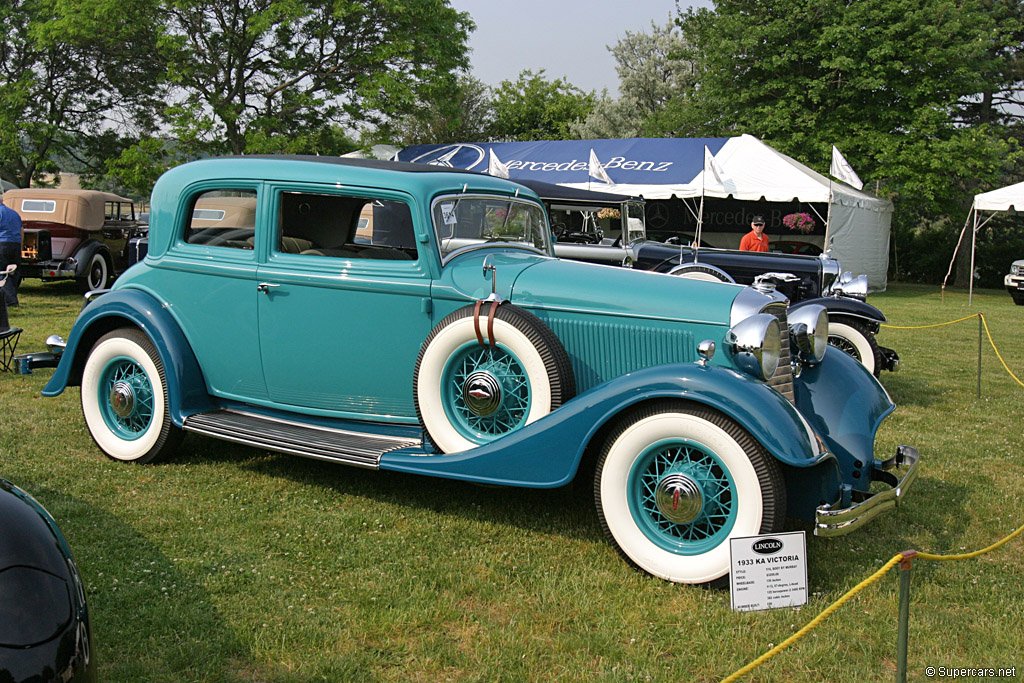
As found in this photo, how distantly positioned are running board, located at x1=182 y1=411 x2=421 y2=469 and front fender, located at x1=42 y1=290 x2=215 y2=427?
0.13 metres

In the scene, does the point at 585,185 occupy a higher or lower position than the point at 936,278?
higher

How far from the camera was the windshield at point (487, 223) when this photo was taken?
443 cm

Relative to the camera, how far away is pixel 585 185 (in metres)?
19.9

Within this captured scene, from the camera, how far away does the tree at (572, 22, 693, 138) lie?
38.1 m

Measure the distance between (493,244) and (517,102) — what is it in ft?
123

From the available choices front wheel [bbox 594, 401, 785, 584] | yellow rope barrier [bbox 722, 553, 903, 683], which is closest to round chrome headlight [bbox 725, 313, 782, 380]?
front wheel [bbox 594, 401, 785, 584]

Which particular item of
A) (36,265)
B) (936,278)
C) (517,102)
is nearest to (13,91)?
(36,265)

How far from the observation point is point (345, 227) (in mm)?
5074

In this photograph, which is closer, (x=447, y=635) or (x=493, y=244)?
(x=447, y=635)

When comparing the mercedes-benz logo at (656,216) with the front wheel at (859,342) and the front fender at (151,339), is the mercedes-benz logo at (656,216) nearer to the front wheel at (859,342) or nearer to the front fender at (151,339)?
the front wheel at (859,342)

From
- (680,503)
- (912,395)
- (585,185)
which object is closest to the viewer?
(680,503)

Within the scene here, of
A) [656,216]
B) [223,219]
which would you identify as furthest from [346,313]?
[656,216]

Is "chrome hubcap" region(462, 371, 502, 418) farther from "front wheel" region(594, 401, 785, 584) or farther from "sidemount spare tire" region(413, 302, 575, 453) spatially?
"front wheel" region(594, 401, 785, 584)

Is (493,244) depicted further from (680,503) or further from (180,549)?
(180,549)
